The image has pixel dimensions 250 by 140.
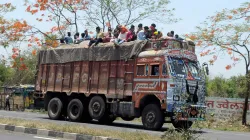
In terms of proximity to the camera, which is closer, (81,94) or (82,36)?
(81,94)

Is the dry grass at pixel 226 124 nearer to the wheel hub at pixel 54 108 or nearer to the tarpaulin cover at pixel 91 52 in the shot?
the tarpaulin cover at pixel 91 52

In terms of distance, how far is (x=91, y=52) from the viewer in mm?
18062

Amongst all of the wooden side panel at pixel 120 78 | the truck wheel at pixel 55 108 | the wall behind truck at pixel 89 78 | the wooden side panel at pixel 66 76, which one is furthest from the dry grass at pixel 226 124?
the truck wheel at pixel 55 108

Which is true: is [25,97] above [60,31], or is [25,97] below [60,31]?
below

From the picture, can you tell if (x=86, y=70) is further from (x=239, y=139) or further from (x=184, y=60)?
(x=239, y=139)

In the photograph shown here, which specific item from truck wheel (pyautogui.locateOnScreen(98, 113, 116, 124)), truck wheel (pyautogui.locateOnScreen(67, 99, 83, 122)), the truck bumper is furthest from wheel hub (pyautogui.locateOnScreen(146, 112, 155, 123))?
truck wheel (pyautogui.locateOnScreen(67, 99, 83, 122))

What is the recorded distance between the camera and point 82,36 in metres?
20.0

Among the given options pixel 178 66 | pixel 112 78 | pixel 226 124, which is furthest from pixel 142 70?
pixel 226 124

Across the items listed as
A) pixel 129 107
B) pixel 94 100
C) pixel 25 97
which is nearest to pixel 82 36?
pixel 94 100

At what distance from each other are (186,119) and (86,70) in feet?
18.9

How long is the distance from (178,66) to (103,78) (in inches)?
145

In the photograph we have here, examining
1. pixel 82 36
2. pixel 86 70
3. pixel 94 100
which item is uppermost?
pixel 82 36

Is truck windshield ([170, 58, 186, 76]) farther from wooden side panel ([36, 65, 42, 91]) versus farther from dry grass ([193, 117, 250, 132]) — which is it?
wooden side panel ([36, 65, 42, 91])

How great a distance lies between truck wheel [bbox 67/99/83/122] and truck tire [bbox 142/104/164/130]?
377cm
